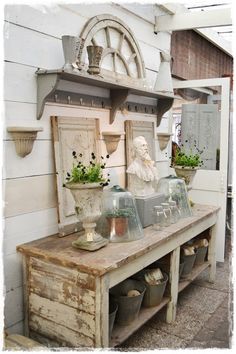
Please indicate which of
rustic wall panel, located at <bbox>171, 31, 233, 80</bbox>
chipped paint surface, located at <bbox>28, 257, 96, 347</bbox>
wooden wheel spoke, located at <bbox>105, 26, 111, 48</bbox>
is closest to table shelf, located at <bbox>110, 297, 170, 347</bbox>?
chipped paint surface, located at <bbox>28, 257, 96, 347</bbox>

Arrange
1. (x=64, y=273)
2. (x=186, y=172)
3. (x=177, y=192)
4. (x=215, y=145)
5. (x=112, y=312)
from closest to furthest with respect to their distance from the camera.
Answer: (x=64, y=273) < (x=112, y=312) < (x=177, y=192) < (x=186, y=172) < (x=215, y=145)

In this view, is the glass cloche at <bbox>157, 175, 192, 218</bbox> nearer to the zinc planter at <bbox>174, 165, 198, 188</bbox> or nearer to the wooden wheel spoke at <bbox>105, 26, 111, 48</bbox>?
the zinc planter at <bbox>174, 165, 198, 188</bbox>

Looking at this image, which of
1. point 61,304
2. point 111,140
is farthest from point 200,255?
point 61,304

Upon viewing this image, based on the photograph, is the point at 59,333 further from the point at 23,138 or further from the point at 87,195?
the point at 23,138

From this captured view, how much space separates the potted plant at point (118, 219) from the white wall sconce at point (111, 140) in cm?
61

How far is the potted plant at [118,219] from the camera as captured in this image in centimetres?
207

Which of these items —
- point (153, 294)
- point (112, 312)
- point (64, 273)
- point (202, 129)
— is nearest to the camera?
point (64, 273)

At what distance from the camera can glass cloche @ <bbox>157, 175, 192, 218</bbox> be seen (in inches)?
109

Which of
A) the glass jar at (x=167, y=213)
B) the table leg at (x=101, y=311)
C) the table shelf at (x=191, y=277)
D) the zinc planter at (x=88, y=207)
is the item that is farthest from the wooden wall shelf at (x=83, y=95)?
the table shelf at (x=191, y=277)

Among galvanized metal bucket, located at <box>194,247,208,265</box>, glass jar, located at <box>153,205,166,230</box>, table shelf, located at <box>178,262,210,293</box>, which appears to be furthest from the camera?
galvanized metal bucket, located at <box>194,247,208,265</box>

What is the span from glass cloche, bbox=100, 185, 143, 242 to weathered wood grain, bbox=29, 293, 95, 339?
470 millimetres

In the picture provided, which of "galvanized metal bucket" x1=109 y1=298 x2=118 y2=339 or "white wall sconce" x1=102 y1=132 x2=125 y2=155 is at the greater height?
"white wall sconce" x1=102 y1=132 x2=125 y2=155

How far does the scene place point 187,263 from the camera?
9.36ft

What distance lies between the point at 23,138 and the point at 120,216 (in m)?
0.72
